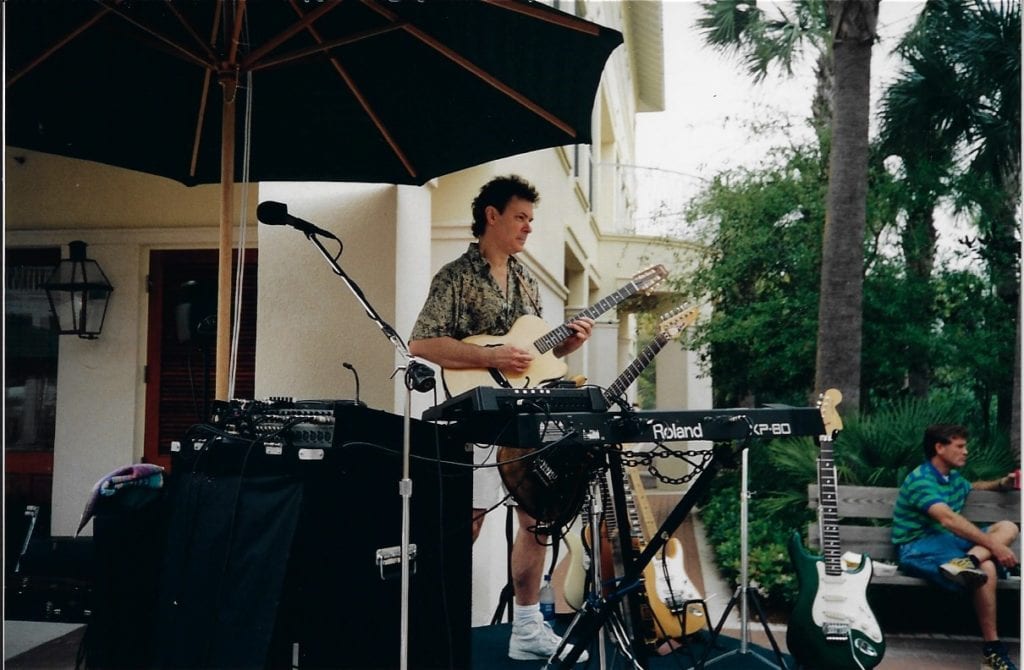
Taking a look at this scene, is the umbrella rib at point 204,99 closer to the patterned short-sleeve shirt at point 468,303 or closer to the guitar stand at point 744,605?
the patterned short-sleeve shirt at point 468,303

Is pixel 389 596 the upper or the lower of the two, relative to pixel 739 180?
lower

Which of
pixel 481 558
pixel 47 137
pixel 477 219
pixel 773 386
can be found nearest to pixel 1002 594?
pixel 481 558

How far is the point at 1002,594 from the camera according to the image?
16.0 feet

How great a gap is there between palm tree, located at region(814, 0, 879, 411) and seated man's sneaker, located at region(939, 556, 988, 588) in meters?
2.21

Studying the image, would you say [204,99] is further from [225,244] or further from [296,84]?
[225,244]

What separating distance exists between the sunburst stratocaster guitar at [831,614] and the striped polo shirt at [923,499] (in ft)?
2.84

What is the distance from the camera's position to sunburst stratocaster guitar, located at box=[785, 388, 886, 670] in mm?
3918

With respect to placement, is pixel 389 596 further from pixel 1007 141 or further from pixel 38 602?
pixel 1007 141

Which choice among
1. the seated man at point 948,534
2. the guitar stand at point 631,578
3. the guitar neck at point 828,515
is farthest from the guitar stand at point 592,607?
the seated man at point 948,534

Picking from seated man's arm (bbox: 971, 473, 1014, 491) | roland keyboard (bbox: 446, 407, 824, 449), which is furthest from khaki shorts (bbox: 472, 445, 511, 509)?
seated man's arm (bbox: 971, 473, 1014, 491)

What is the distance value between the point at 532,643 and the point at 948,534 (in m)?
2.59

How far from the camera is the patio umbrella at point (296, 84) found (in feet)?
10.7

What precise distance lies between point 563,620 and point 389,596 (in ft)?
7.42

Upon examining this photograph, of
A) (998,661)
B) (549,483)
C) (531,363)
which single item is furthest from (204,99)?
(998,661)
